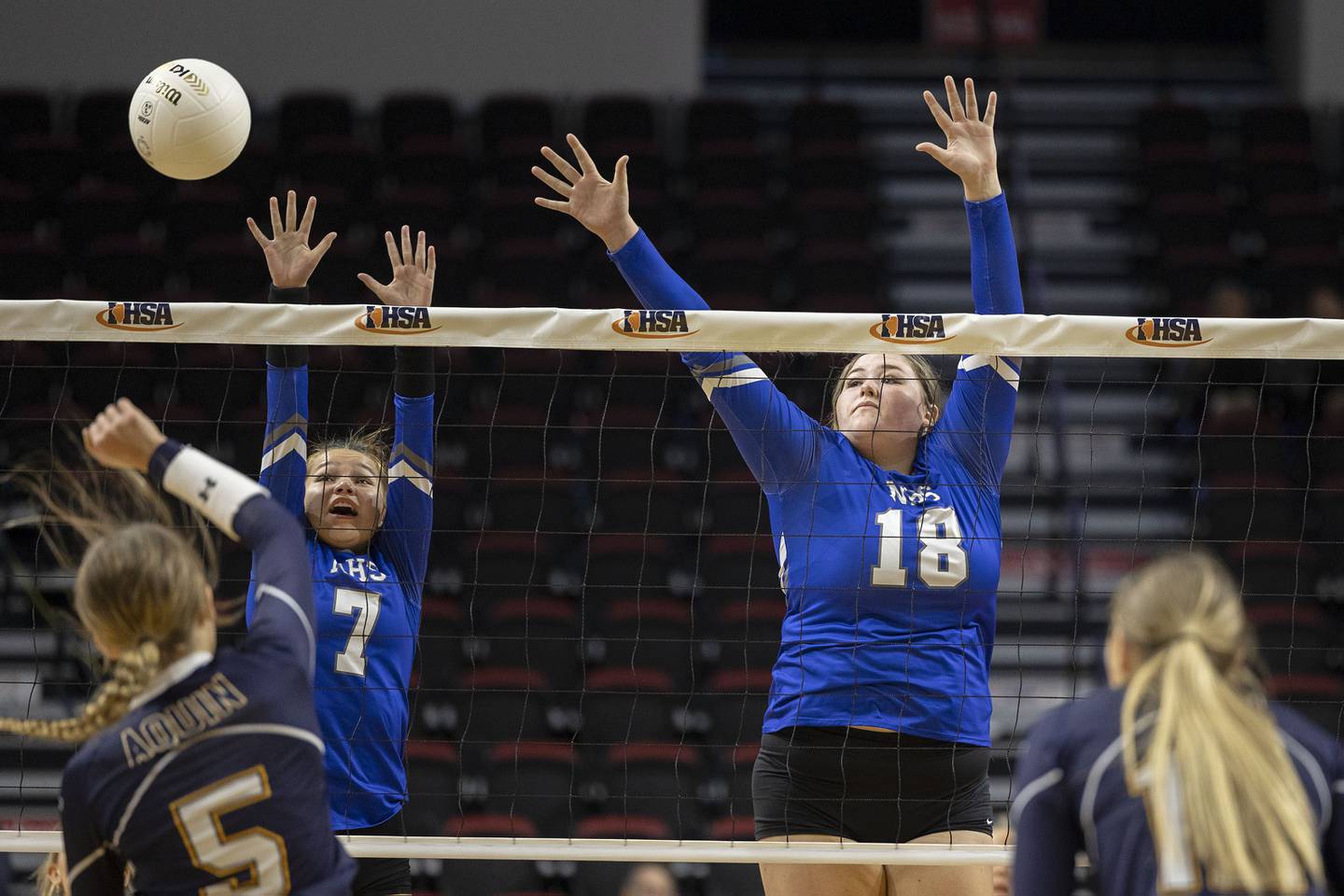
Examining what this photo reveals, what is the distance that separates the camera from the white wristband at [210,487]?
2.93m

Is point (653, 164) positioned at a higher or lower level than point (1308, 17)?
A: lower

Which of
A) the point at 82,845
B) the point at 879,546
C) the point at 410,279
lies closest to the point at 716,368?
the point at 879,546

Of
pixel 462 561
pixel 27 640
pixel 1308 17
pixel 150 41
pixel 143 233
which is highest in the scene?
pixel 1308 17

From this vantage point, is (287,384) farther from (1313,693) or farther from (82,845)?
(1313,693)

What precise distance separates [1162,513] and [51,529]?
7649 millimetres

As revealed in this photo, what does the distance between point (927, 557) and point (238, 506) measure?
6.35 ft

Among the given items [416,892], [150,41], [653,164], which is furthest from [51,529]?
[150,41]

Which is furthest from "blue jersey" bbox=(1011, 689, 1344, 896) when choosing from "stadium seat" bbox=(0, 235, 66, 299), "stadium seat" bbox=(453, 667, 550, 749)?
"stadium seat" bbox=(0, 235, 66, 299)

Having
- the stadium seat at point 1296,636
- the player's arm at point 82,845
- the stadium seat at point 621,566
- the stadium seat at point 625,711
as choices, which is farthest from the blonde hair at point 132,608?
the stadium seat at point 1296,636

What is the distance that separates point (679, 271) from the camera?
37.8ft

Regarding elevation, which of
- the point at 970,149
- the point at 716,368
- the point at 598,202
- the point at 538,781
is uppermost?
the point at 970,149

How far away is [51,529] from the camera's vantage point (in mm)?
8867

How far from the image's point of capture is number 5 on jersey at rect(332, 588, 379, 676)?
13.6 ft

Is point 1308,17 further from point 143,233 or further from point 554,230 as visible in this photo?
point 143,233
